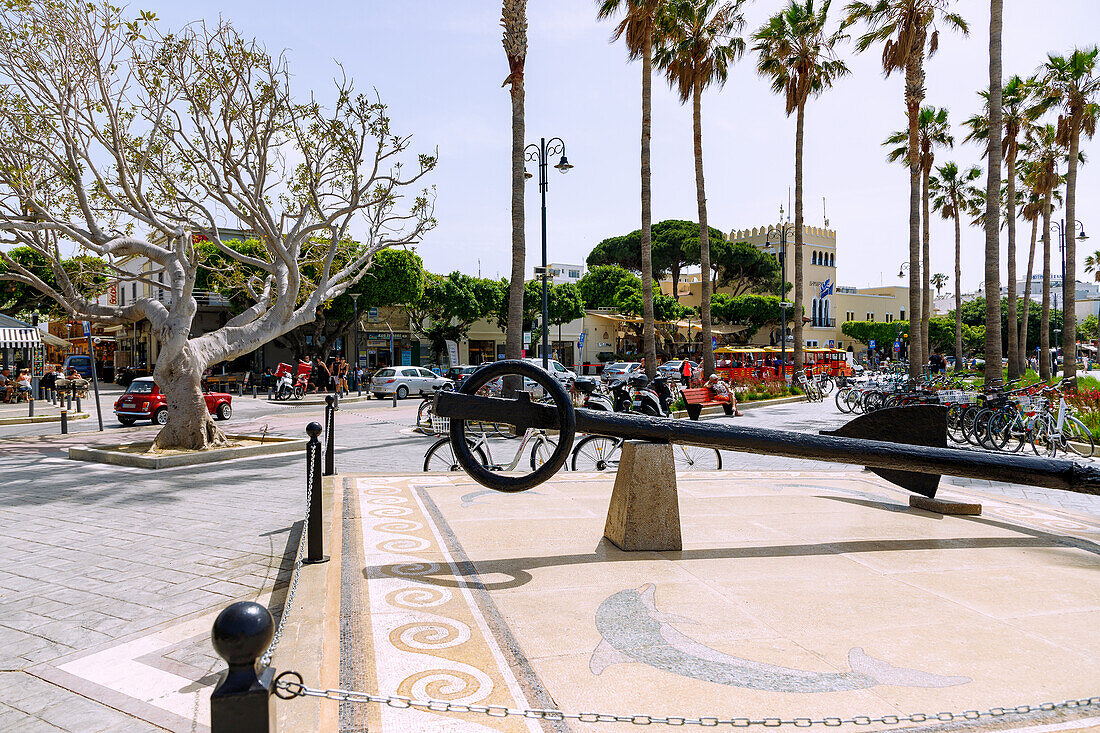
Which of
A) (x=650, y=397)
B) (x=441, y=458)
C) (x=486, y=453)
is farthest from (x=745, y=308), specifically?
(x=486, y=453)

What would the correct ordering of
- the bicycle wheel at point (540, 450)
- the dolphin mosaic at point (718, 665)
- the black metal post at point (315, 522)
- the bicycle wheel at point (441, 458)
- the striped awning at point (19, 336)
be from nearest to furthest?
the dolphin mosaic at point (718, 665) → the black metal post at point (315, 522) → the bicycle wheel at point (540, 450) → the bicycle wheel at point (441, 458) → the striped awning at point (19, 336)

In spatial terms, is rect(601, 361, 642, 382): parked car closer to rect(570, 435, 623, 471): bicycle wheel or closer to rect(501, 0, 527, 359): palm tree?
rect(501, 0, 527, 359): palm tree

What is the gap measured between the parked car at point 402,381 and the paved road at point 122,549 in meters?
15.5

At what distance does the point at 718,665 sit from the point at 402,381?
85.8 feet

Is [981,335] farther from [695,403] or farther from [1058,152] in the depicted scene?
[695,403]

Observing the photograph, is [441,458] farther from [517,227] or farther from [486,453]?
[517,227]

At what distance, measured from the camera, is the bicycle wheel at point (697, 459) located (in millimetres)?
9750

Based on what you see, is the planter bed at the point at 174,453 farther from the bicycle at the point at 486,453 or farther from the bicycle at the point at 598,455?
the bicycle at the point at 598,455

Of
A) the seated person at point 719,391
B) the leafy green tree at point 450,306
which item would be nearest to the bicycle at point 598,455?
the seated person at point 719,391

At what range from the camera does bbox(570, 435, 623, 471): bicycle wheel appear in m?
9.02

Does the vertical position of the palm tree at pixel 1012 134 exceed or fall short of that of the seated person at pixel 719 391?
it exceeds it

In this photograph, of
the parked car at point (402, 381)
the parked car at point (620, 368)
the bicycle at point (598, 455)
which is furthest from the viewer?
the parked car at point (620, 368)

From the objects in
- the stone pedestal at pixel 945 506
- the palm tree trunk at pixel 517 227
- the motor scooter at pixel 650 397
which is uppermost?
the palm tree trunk at pixel 517 227

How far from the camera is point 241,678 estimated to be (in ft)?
5.18
